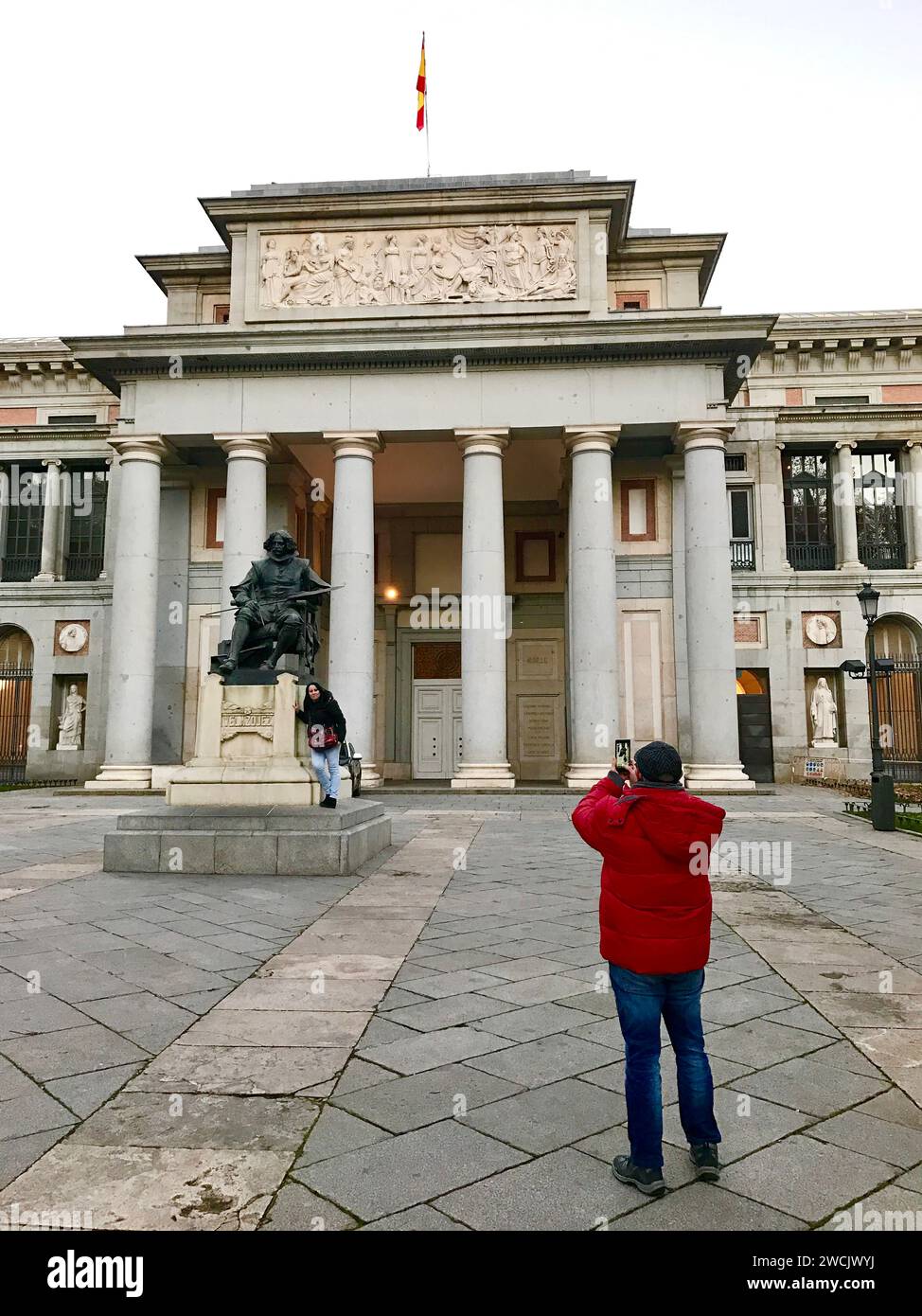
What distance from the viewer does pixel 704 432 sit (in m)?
22.4

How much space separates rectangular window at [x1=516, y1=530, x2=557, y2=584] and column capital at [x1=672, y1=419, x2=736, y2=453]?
7.45 metres

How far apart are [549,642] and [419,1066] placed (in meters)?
25.3

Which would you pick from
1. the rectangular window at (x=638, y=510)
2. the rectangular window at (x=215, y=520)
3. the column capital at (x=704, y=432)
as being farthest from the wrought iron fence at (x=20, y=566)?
the column capital at (x=704, y=432)

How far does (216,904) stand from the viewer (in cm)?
769

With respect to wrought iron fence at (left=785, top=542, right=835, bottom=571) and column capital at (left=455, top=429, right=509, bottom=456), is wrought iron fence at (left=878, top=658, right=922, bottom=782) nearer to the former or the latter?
wrought iron fence at (left=785, top=542, right=835, bottom=571)

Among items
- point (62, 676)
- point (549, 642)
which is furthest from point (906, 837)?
point (62, 676)

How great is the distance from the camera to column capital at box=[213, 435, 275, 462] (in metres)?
23.0

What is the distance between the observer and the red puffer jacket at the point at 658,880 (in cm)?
299

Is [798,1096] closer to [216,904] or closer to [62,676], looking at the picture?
[216,904]

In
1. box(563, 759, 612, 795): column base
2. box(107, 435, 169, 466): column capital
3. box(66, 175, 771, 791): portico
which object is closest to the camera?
box(563, 759, 612, 795): column base

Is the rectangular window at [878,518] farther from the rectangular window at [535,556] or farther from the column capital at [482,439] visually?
the column capital at [482,439]

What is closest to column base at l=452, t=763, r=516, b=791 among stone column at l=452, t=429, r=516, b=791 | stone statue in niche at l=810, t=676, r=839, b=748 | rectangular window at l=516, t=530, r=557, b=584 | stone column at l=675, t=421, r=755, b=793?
stone column at l=452, t=429, r=516, b=791

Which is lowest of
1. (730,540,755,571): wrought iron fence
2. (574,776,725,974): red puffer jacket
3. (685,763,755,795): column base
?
(685,763,755,795): column base

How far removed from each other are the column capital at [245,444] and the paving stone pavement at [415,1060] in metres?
16.5
